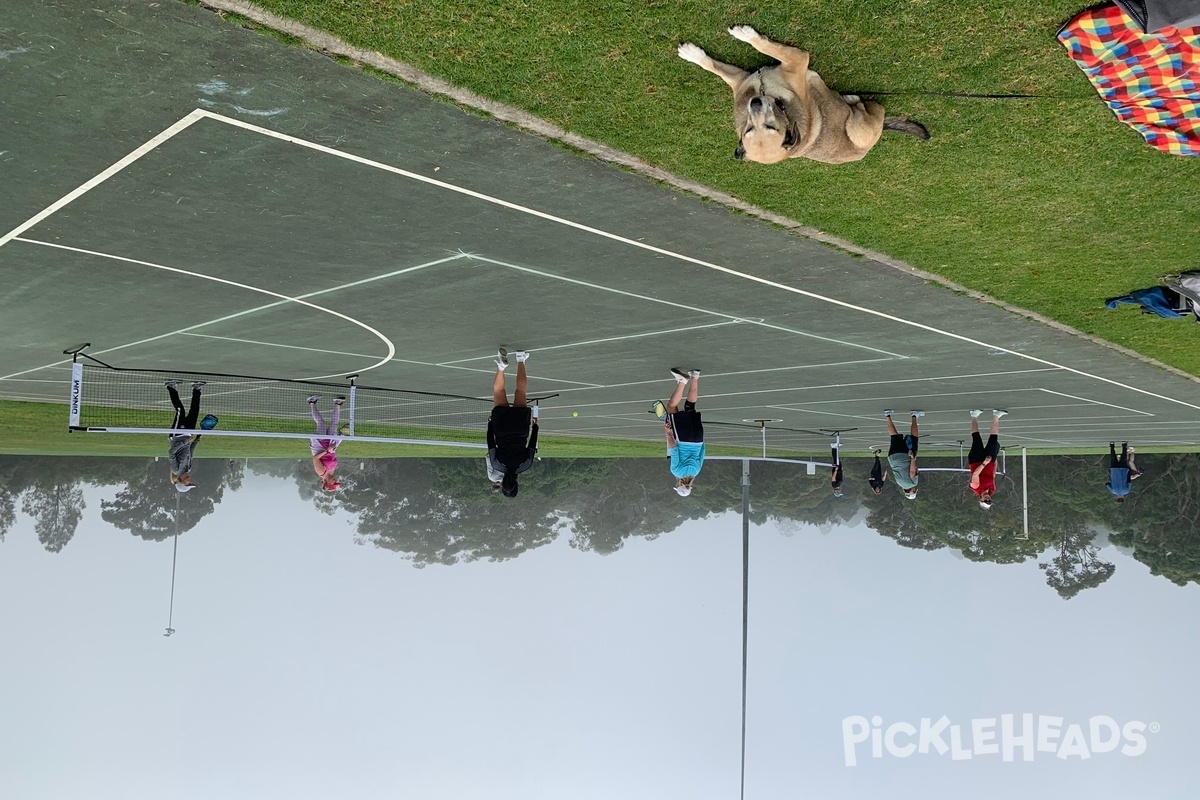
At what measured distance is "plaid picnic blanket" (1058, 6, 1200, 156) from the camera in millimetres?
5012

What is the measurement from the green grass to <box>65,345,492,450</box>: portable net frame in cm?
730

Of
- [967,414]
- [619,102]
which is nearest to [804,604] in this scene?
[967,414]

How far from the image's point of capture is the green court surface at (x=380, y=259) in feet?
17.5

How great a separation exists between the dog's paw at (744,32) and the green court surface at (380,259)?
5.20ft

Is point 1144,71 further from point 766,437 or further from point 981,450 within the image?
point 766,437

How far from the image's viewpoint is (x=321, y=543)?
1998 inches

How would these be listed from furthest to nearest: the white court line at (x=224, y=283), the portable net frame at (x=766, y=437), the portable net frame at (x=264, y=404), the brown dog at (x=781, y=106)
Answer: the portable net frame at (x=766, y=437)
the portable net frame at (x=264, y=404)
the white court line at (x=224, y=283)
the brown dog at (x=781, y=106)

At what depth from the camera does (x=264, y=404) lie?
16.0m

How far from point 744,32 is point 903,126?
1.50 m

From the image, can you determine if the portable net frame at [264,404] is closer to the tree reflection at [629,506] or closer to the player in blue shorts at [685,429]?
the player in blue shorts at [685,429]

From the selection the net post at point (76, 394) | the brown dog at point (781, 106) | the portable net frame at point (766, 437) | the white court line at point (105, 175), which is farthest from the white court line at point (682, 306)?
the portable net frame at point (766, 437)

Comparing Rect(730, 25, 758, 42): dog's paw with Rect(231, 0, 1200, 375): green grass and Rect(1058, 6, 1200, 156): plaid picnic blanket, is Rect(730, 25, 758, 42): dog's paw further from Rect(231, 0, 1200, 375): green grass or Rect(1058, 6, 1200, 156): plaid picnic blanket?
Rect(1058, 6, 1200, 156): plaid picnic blanket
